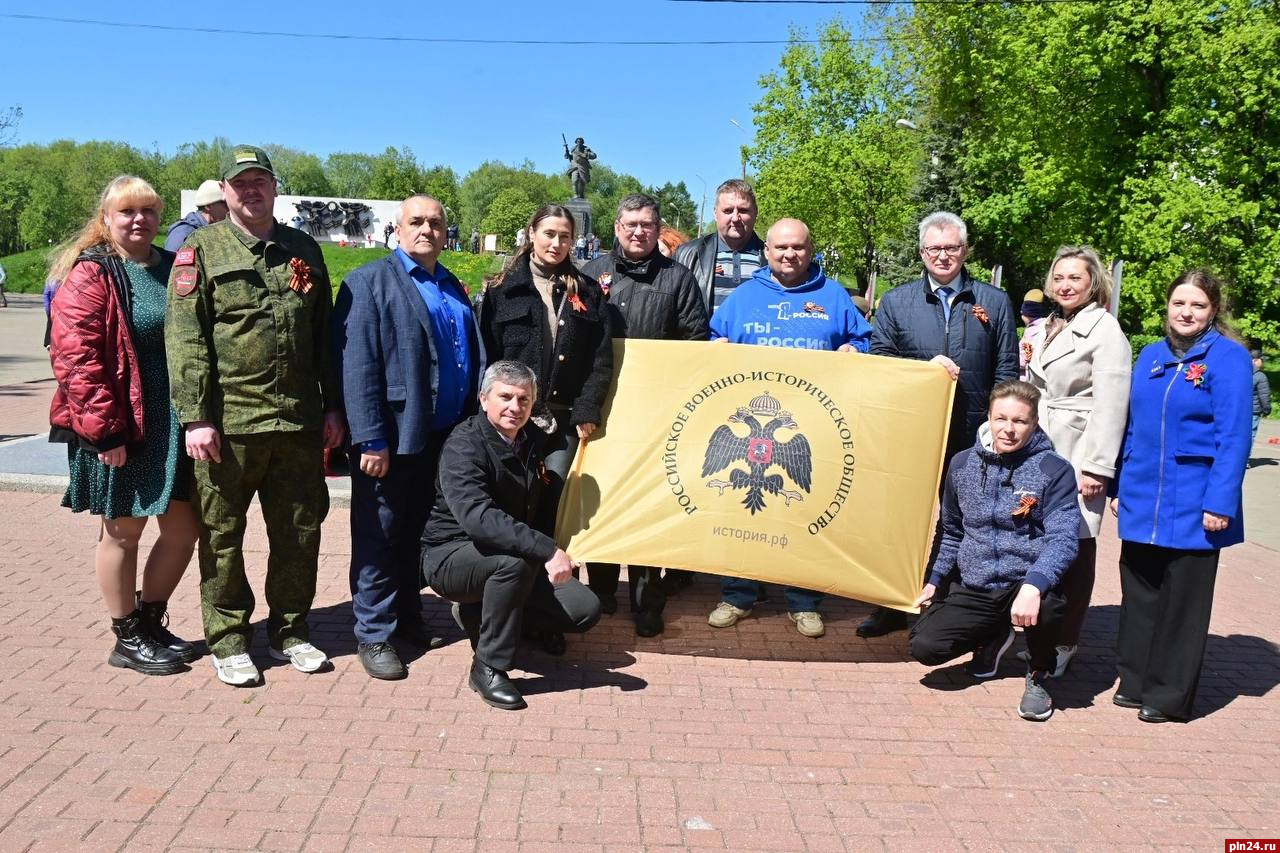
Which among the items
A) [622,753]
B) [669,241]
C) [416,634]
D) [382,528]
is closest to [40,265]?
[669,241]

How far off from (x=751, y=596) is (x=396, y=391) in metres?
2.33

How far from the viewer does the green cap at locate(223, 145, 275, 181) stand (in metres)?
4.21

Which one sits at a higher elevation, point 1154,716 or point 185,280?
point 185,280

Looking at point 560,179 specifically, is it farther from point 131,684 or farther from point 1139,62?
point 131,684

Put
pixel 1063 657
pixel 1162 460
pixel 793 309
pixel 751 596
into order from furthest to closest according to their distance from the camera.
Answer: pixel 751 596
pixel 793 309
pixel 1063 657
pixel 1162 460

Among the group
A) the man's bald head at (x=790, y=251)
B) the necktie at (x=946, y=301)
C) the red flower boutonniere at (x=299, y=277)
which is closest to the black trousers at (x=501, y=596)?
the red flower boutonniere at (x=299, y=277)

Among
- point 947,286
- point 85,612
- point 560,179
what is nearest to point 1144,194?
point 947,286

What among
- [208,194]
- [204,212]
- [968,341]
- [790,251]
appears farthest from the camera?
[204,212]

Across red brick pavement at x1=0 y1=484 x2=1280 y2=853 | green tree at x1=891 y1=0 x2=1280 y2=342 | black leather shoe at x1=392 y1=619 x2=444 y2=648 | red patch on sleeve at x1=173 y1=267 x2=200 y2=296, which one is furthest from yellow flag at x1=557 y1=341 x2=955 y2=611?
green tree at x1=891 y1=0 x2=1280 y2=342

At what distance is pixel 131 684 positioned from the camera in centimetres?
438

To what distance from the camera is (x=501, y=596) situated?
14.3 ft

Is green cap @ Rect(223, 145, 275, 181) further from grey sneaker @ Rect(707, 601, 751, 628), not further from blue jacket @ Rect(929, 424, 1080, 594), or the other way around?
blue jacket @ Rect(929, 424, 1080, 594)

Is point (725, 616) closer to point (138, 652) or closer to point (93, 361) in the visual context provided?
point (138, 652)

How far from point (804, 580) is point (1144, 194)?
15.4 meters
